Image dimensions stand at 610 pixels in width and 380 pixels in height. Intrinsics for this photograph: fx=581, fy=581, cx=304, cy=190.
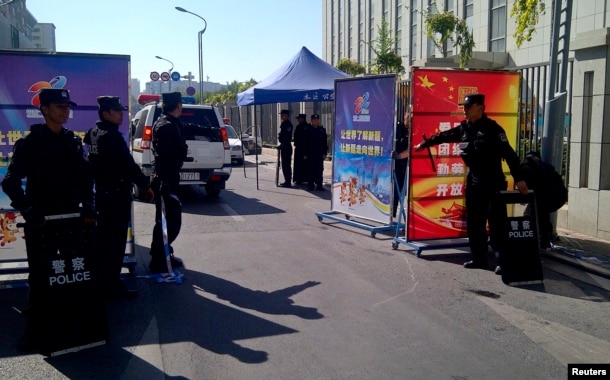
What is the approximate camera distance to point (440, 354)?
452cm

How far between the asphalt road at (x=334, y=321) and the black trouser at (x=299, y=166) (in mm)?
6561

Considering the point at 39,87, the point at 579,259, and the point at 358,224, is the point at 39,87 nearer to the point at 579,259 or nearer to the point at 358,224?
the point at 358,224

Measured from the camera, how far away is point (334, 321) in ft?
17.2

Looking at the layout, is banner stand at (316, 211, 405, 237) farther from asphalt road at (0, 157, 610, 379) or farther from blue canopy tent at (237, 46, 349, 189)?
blue canopy tent at (237, 46, 349, 189)

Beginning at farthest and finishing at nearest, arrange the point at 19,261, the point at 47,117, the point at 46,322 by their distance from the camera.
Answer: the point at 19,261, the point at 47,117, the point at 46,322

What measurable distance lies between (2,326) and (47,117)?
1886 millimetres

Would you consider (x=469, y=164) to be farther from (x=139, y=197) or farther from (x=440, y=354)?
(x=139, y=197)

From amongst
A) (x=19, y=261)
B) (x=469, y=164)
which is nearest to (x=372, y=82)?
(x=469, y=164)

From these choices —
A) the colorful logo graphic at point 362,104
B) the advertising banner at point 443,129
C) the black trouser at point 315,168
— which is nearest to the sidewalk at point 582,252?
the advertising banner at point 443,129

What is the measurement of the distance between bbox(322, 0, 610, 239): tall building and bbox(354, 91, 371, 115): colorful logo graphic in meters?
2.30

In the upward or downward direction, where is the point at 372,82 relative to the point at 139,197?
upward

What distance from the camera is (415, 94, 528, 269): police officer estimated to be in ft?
22.0

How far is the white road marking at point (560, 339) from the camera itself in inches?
179

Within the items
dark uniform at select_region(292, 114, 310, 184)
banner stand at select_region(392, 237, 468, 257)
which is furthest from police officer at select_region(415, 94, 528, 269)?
dark uniform at select_region(292, 114, 310, 184)
